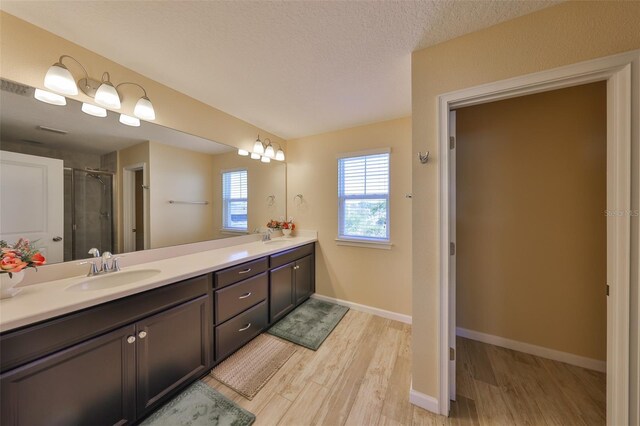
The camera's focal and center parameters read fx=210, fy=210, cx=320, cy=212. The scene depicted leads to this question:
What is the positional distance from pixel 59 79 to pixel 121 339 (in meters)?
1.57

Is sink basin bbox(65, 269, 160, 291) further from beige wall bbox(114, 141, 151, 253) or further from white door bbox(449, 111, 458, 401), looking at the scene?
white door bbox(449, 111, 458, 401)

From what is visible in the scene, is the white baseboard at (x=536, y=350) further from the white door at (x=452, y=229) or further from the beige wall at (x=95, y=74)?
the beige wall at (x=95, y=74)

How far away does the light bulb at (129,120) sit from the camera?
160 centimetres

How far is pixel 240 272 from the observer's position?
1910 mm

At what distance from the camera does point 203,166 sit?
2.24 m

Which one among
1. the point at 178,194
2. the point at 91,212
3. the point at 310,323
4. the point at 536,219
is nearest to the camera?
the point at 91,212

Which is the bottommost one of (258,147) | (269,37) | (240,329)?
(240,329)

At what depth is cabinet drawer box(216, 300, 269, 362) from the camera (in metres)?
1.74

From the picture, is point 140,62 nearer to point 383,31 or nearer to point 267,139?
point 267,139

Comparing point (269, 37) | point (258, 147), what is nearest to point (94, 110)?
point (269, 37)

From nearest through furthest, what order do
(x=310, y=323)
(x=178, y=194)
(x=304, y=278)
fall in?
(x=178, y=194) < (x=310, y=323) < (x=304, y=278)

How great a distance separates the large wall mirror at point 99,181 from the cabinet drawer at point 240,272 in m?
0.66

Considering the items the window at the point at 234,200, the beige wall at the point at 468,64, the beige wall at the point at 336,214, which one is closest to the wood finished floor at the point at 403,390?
the beige wall at the point at 468,64

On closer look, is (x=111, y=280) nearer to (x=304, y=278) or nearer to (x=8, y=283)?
(x=8, y=283)
